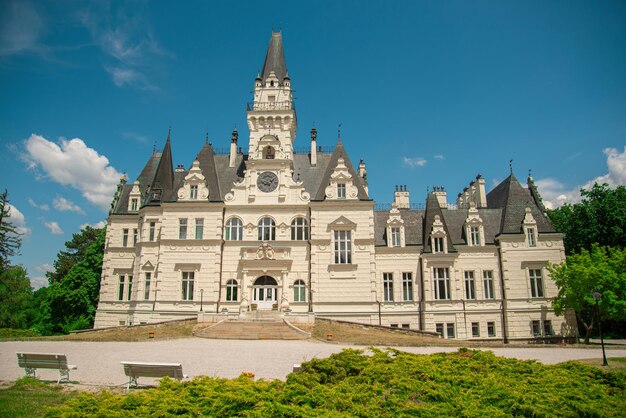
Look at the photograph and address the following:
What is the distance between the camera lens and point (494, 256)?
4081 cm

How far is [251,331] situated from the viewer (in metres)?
30.0

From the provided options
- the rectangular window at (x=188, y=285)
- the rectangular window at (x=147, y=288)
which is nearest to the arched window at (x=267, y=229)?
the rectangular window at (x=188, y=285)

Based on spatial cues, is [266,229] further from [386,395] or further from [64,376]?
[386,395]

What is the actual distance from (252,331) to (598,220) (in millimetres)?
41733

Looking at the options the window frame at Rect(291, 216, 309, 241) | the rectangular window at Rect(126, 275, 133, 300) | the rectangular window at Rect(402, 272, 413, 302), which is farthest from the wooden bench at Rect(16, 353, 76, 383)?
the rectangular window at Rect(402, 272, 413, 302)

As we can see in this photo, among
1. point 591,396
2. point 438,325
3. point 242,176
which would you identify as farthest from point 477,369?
point 242,176

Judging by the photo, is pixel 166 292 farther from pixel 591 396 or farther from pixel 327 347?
pixel 591 396

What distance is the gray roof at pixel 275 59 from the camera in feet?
156

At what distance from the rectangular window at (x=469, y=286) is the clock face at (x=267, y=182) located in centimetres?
2039

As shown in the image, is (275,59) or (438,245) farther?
(275,59)

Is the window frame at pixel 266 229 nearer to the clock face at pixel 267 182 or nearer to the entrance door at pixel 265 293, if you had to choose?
the clock face at pixel 267 182

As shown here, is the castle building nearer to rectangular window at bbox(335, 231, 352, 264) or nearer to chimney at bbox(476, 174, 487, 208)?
rectangular window at bbox(335, 231, 352, 264)

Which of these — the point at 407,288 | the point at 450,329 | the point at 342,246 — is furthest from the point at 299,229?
the point at 450,329

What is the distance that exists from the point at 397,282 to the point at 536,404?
31.8 m
